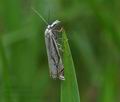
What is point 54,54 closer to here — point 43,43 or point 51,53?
point 51,53

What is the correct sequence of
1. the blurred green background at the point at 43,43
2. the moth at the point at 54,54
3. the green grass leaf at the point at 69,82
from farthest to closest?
the blurred green background at the point at 43,43
the moth at the point at 54,54
the green grass leaf at the point at 69,82

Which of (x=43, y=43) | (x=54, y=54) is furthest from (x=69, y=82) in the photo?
(x=43, y=43)

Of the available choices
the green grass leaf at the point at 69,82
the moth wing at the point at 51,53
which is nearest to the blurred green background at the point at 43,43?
the moth wing at the point at 51,53

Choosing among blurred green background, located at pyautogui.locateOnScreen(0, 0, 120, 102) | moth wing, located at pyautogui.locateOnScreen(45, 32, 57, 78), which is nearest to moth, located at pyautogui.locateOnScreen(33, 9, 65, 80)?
moth wing, located at pyautogui.locateOnScreen(45, 32, 57, 78)

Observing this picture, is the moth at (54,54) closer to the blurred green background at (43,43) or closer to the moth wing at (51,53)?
the moth wing at (51,53)

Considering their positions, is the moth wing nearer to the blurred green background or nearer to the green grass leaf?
the green grass leaf
